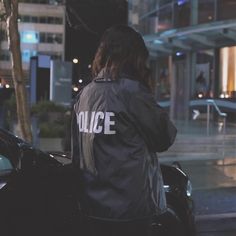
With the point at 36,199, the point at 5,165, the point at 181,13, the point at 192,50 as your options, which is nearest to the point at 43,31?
the point at 192,50

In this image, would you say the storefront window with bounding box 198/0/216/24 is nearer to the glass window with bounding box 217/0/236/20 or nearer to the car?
the glass window with bounding box 217/0/236/20

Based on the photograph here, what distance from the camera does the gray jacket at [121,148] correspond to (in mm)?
2891

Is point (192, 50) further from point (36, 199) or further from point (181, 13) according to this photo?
point (36, 199)

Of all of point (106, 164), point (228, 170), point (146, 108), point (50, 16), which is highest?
point (50, 16)

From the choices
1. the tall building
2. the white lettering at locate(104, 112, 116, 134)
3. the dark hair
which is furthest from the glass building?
the tall building

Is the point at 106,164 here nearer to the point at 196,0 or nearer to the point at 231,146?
the point at 231,146

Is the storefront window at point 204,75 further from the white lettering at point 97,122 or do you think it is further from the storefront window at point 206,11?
the white lettering at point 97,122

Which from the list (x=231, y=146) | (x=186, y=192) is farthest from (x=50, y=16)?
(x=186, y=192)

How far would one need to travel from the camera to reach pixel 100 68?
10.1 ft

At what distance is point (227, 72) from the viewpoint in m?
23.3

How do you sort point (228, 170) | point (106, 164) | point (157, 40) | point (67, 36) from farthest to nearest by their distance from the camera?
point (67, 36), point (157, 40), point (228, 170), point (106, 164)

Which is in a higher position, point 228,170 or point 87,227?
point 87,227

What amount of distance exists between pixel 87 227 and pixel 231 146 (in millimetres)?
11546

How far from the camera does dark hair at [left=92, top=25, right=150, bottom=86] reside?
3.00 meters
